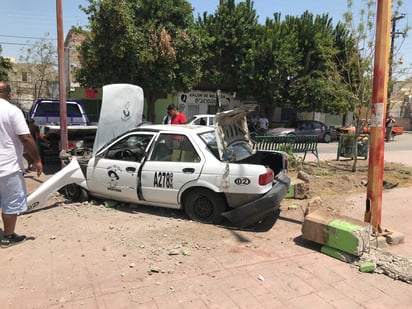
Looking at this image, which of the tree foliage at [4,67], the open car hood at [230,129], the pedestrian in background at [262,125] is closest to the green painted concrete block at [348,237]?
the open car hood at [230,129]

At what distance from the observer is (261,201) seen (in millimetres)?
5160

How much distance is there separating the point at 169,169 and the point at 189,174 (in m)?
0.36

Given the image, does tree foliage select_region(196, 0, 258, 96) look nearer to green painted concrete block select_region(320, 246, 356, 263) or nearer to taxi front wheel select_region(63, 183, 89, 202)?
taxi front wheel select_region(63, 183, 89, 202)

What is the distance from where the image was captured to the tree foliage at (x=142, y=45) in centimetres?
1641

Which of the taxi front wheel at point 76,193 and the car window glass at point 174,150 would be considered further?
the taxi front wheel at point 76,193

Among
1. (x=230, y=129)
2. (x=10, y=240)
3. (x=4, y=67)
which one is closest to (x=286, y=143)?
(x=230, y=129)

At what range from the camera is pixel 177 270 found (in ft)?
13.6

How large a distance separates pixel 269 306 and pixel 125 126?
467cm

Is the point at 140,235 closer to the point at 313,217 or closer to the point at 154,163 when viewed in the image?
the point at 154,163

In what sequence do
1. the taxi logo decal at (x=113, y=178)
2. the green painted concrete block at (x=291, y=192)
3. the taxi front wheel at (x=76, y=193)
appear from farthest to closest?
1. the green painted concrete block at (x=291, y=192)
2. the taxi front wheel at (x=76, y=193)
3. the taxi logo decal at (x=113, y=178)

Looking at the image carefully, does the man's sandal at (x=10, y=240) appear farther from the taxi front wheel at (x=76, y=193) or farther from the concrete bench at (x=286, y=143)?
the concrete bench at (x=286, y=143)

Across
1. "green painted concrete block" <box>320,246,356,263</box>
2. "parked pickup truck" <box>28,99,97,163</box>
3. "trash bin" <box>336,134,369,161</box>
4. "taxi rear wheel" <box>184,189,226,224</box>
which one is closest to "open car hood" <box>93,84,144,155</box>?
"parked pickup truck" <box>28,99,97,163</box>

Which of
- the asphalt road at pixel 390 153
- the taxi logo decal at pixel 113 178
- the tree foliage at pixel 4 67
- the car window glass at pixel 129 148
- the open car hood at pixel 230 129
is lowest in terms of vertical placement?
the asphalt road at pixel 390 153

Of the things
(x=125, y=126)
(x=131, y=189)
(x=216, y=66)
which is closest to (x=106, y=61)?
(x=216, y=66)
